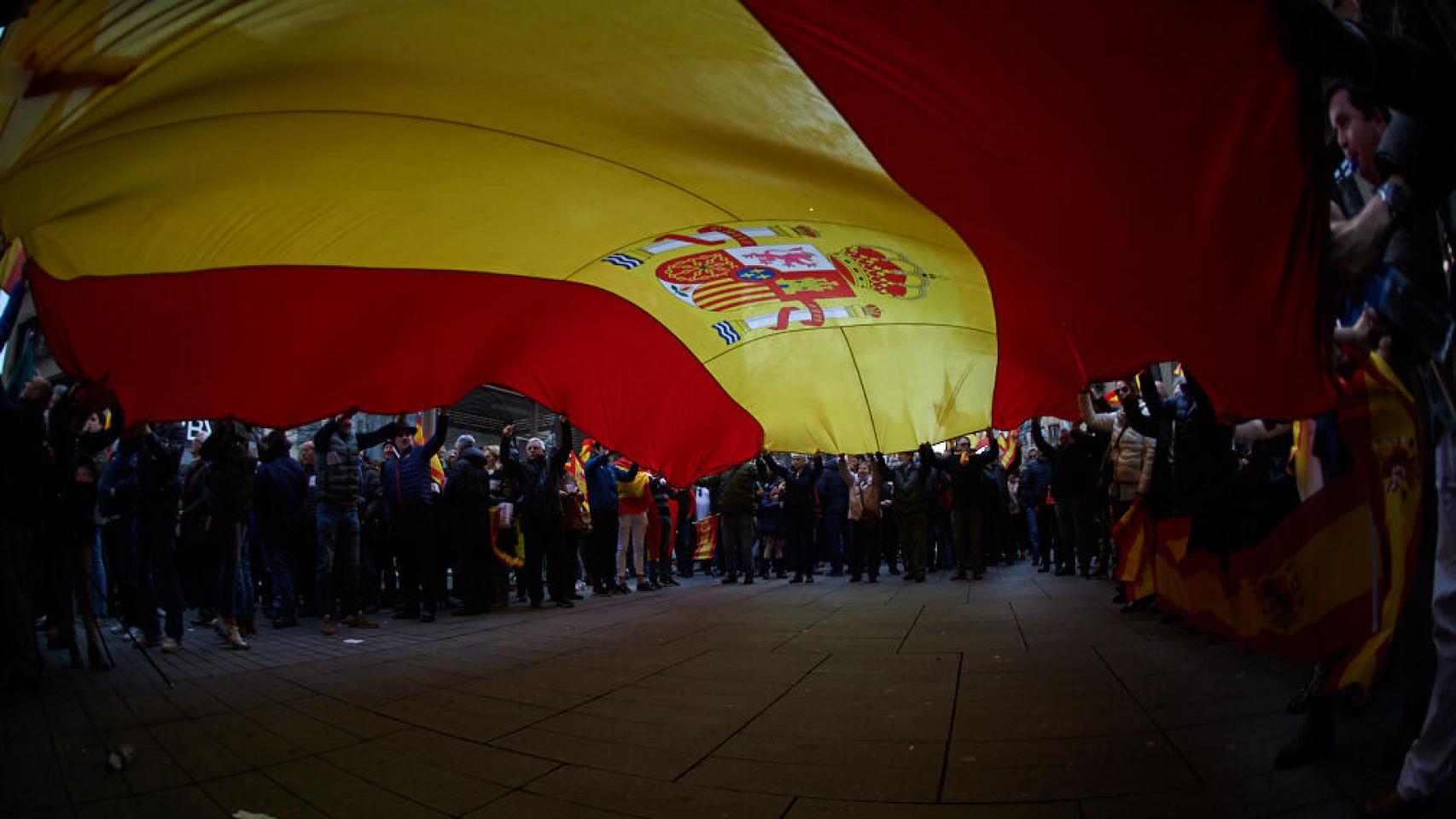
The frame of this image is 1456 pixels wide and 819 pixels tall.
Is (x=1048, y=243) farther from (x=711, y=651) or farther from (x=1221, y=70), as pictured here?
(x=711, y=651)

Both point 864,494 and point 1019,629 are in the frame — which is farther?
point 864,494

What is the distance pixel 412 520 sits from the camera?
7.41 metres

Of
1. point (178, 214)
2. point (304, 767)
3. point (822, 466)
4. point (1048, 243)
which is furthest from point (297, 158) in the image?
point (822, 466)

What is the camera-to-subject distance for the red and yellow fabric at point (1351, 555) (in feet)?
6.99

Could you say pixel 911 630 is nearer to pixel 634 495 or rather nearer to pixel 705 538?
pixel 634 495

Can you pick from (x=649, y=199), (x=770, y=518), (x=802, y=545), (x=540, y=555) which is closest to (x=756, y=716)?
(x=649, y=199)

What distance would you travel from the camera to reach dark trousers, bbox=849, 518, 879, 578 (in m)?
10.2

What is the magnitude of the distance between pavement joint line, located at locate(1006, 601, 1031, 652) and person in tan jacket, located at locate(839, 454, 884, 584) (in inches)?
127

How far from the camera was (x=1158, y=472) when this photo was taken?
4.91 metres

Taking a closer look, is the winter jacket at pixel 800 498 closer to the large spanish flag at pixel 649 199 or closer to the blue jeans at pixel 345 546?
the large spanish flag at pixel 649 199

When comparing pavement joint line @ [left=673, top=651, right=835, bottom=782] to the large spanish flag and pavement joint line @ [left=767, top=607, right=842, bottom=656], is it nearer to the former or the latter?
pavement joint line @ [left=767, top=607, right=842, bottom=656]

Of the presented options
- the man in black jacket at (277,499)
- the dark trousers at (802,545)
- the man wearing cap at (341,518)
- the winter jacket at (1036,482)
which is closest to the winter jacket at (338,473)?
the man wearing cap at (341,518)

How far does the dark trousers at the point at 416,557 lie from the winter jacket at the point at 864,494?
5.46 meters

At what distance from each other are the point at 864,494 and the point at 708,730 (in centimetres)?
725
